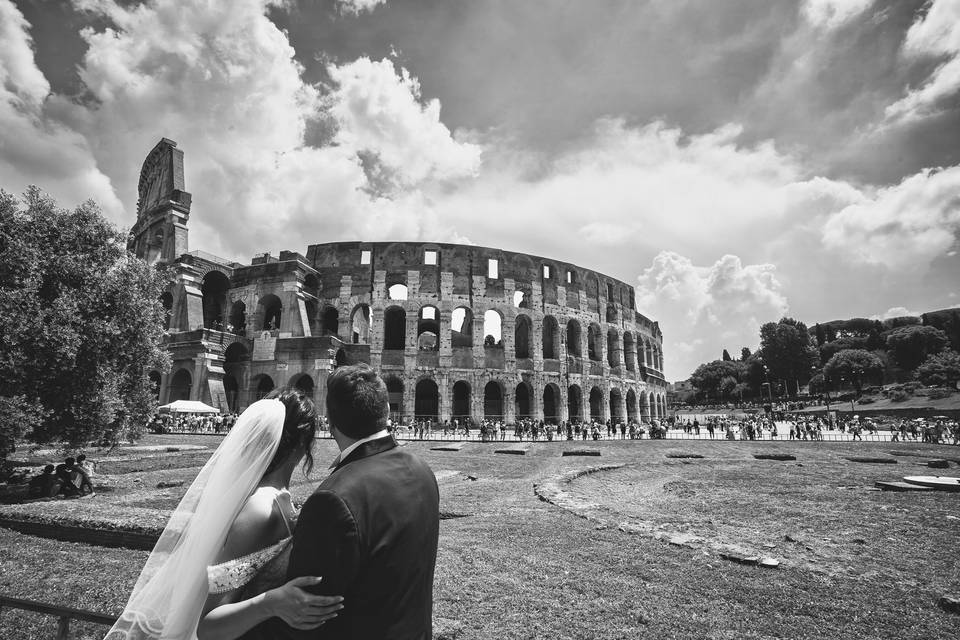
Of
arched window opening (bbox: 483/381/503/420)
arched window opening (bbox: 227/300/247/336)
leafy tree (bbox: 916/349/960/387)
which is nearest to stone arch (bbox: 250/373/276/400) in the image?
arched window opening (bbox: 227/300/247/336)

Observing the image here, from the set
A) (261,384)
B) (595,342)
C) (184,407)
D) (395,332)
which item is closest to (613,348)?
(595,342)

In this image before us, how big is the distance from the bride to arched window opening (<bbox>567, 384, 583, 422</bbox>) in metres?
35.7

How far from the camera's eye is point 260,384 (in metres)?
31.7

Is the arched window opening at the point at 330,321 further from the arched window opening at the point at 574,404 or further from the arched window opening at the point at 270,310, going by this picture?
the arched window opening at the point at 574,404

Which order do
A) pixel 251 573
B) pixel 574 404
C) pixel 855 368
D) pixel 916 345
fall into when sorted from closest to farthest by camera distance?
pixel 251 573, pixel 574 404, pixel 855 368, pixel 916 345

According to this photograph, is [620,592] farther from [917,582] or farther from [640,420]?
[640,420]

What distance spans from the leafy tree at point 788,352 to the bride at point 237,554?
8843cm

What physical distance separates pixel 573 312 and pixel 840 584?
33.7 metres

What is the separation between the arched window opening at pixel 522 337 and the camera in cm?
3741

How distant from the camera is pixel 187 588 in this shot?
1697mm

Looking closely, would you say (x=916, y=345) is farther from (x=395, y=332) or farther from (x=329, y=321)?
(x=329, y=321)

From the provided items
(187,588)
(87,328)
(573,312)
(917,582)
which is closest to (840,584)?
(917,582)

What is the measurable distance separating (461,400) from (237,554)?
114 ft

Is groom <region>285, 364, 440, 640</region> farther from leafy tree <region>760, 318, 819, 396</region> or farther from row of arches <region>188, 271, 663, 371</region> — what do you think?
leafy tree <region>760, 318, 819, 396</region>
